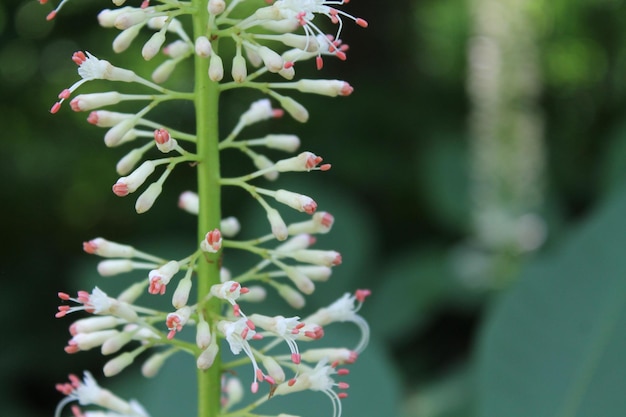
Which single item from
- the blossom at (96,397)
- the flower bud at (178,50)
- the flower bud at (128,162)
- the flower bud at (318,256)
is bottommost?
the blossom at (96,397)

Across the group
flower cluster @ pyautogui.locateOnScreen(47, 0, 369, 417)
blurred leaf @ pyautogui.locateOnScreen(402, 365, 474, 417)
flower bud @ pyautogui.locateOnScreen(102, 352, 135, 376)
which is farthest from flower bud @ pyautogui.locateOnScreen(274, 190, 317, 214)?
blurred leaf @ pyautogui.locateOnScreen(402, 365, 474, 417)

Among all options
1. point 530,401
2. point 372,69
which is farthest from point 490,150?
point 530,401

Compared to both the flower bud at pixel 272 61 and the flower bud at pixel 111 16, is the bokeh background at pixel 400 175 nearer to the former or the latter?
the flower bud at pixel 111 16

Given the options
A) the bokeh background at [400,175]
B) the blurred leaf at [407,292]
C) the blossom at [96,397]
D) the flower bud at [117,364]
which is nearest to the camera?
the flower bud at [117,364]

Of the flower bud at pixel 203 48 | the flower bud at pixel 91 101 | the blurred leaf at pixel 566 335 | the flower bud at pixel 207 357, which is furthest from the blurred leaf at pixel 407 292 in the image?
the flower bud at pixel 203 48

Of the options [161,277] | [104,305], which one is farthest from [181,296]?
[104,305]

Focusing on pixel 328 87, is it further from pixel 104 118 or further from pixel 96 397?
pixel 96 397

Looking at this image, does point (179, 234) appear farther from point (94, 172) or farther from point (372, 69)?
point (372, 69)
